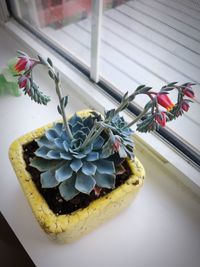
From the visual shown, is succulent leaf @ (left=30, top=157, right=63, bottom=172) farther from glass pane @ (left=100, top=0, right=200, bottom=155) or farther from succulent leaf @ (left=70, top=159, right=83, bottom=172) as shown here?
glass pane @ (left=100, top=0, right=200, bottom=155)

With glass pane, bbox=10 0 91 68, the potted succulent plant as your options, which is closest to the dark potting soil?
the potted succulent plant

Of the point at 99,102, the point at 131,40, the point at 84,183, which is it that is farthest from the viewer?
the point at 131,40

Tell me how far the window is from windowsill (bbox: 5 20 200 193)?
3cm

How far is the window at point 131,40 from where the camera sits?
0.66 metres

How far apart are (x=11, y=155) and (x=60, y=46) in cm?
43

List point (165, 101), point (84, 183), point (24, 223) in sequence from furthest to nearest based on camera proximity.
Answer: point (24, 223)
point (84, 183)
point (165, 101)

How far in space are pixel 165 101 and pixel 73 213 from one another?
9.6 inches

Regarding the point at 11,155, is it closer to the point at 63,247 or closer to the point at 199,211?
the point at 63,247

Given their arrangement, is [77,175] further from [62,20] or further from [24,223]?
[62,20]

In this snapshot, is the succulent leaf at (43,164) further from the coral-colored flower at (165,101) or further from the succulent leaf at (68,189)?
the coral-colored flower at (165,101)

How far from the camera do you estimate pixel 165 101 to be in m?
0.34

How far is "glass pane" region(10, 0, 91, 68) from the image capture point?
820 mm

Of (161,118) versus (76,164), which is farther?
(76,164)

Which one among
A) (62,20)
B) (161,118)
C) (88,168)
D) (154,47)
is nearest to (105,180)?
(88,168)
